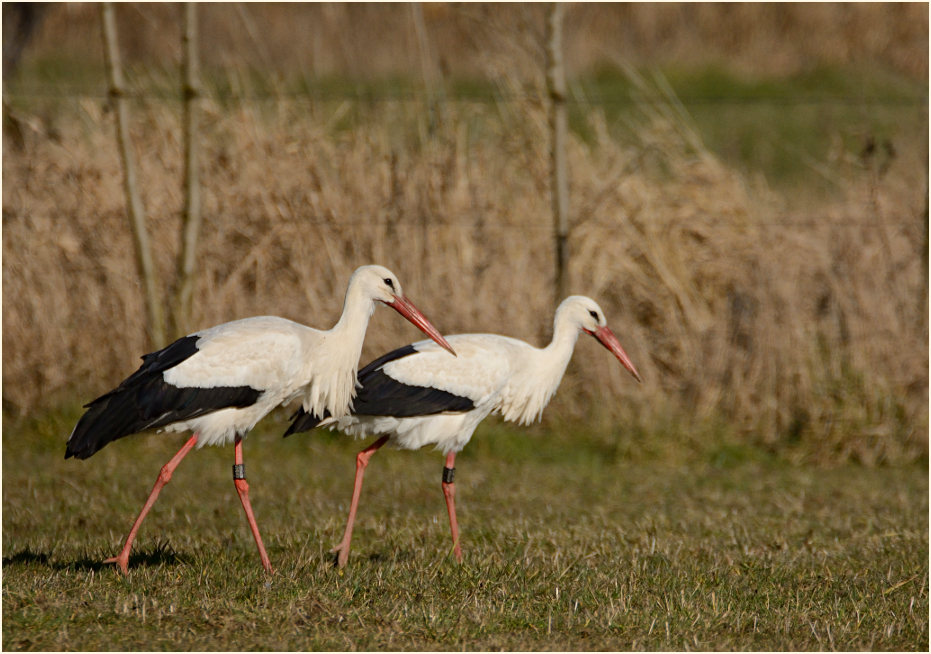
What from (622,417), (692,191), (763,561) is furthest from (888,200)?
(763,561)

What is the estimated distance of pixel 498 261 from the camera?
9.32 m

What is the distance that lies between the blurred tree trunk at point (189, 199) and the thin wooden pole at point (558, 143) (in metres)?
2.56

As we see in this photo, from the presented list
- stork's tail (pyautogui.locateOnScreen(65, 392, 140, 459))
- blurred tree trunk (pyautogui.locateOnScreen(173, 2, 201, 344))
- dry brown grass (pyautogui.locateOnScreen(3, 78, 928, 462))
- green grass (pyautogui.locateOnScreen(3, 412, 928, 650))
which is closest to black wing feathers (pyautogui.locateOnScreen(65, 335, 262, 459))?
stork's tail (pyautogui.locateOnScreen(65, 392, 140, 459))

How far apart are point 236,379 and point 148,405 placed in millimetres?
393

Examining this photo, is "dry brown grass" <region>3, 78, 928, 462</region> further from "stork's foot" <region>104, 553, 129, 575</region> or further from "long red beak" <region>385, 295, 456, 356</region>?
"stork's foot" <region>104, 553, 129, 575</region>

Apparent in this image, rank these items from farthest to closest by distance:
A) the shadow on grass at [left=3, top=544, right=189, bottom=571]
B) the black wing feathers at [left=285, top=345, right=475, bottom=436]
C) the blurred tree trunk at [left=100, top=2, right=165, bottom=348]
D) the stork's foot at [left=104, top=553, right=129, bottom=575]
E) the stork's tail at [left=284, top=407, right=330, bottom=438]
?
1. the blurred tree trunk at [left=100, top=2, right=165, bottom=348]
2. the black wing feathers at [left=285, top=345, right=475, bottom=436]
3. the stork's tail at [left=284, top=407, right=330, bottom=438]
4. the shadow on grass at [left=3, top=544, right=189, bottom=571]
5. the stork's foot at [left=104, top=553, right=129, bottom=575]

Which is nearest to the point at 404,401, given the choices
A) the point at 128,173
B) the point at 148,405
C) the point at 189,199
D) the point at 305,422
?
the point at 305,422

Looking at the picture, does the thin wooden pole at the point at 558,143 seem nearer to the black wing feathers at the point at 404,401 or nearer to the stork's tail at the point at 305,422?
the black wing feathers at the point at 404,401

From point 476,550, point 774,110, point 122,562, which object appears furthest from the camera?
point 774,110

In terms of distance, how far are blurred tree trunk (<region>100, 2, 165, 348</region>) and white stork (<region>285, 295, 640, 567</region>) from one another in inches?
126

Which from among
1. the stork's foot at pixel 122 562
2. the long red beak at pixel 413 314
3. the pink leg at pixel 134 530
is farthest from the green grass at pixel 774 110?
the stork's foot at pixel 122 562

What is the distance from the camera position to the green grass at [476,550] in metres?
4.28

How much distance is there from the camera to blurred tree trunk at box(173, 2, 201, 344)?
873 cm

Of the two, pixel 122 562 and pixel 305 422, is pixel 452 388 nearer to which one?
pixel 305 422
